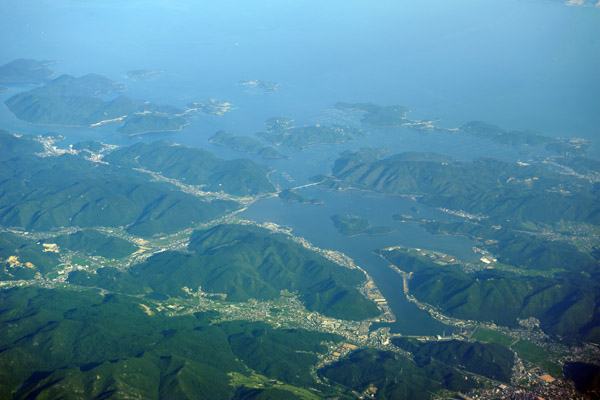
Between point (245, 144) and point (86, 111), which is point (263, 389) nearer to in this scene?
point (245, 144)

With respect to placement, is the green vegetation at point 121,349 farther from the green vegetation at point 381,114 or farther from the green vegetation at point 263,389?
the green vegetation at point 381,114

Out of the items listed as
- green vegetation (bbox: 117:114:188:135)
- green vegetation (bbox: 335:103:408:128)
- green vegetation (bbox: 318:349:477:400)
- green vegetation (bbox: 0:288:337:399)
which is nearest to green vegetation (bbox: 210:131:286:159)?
green vegetation (bbox: 117:114:188:135)

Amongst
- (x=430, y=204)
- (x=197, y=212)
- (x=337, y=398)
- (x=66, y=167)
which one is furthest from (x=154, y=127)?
(x=337, y=398)

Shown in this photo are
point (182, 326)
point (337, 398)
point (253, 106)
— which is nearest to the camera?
point (337, 398)

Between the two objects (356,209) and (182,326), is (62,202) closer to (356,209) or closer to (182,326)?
(182,326)

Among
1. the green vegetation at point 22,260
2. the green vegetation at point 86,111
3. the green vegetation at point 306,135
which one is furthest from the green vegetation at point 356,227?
the green vegetation at point 86,111

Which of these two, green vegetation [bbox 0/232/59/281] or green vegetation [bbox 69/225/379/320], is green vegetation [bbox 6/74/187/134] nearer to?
green vegetation [bbox 0/232/59/281]
